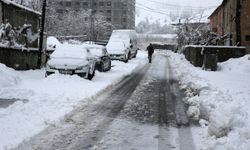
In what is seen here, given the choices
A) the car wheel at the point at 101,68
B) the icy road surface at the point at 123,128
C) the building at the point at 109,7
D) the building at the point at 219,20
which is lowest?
the icy road surface at the point at 123,128

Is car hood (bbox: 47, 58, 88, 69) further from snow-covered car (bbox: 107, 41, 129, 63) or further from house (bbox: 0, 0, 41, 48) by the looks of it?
snow-covered car (bbox: 107, 41, 129, 63)

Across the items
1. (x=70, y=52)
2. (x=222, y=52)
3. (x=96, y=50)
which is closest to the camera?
(x=70, y=52)

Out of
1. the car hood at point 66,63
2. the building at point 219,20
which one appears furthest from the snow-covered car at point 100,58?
the building at point 219,20

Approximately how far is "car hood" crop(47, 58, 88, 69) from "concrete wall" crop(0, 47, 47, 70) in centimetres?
239

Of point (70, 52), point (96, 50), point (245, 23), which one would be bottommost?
point (70, 52)

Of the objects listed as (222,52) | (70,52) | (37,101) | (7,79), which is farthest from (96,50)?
(37,101)

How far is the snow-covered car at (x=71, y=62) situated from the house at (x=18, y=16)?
3.66 m

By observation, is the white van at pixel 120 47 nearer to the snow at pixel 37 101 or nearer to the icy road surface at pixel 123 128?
the snow at pixel 37 101

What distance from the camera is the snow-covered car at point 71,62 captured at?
16625 mm

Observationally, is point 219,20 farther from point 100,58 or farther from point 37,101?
point 37,101

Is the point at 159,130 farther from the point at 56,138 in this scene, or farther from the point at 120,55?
the point at 120,55

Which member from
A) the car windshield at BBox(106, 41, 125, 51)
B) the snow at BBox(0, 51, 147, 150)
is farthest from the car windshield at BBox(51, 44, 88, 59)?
the car windshield at BBox(106, 41, 125, 51)

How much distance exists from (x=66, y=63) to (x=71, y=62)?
24 cm

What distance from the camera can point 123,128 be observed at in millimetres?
8094
